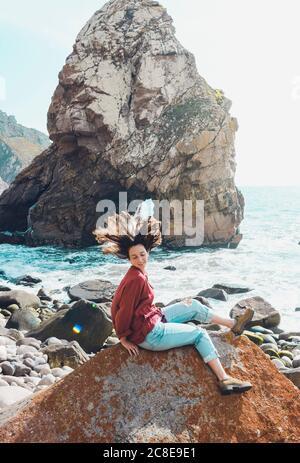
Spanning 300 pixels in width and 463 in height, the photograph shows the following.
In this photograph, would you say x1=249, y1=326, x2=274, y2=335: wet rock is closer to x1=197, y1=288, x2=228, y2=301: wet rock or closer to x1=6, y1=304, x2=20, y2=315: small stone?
x1=197, y1=288, x2=228, y2=301: wet rock

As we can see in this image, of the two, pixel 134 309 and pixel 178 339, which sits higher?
pixel 134 309

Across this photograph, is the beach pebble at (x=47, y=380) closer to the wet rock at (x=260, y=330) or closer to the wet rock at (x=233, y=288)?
the wet rock at (x=260, y=330)

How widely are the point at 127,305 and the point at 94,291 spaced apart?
13963 millimetres

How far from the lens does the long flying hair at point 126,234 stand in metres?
4.55

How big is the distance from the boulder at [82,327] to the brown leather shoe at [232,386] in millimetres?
7164

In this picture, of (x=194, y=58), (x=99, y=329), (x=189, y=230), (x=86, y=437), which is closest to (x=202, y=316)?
(x=86, y=437)

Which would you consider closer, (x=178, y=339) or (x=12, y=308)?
(x=178, y=339)

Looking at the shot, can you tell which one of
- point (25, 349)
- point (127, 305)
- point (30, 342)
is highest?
point (127, 305)

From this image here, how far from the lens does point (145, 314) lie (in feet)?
14.1

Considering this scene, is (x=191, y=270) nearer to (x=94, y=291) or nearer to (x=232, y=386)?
(x=94, y=291)

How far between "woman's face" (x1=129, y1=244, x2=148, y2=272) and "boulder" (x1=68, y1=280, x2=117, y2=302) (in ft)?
42.0

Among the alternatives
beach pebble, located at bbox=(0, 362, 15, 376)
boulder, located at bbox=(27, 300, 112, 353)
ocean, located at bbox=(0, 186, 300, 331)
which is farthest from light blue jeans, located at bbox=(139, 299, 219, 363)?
ocean, located at bbox=(0, 186, 300, 331)

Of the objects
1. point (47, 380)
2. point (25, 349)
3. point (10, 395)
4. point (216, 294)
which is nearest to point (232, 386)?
point (10, 395)

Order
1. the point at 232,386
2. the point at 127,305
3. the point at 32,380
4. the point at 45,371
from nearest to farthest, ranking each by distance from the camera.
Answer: the point at 232,386 → the point at 127,305 → the point at 32,380 → the point at 45,371
